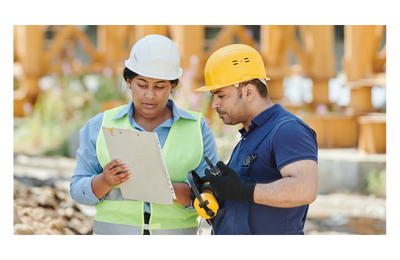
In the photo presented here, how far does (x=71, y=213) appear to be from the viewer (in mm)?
4828

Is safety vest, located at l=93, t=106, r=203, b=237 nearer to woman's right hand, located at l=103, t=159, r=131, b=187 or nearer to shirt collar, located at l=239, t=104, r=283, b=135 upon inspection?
woman's right hand, located at l=103, t=159, r=131, b=187

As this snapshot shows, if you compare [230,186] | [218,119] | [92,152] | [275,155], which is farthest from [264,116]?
[218,119]

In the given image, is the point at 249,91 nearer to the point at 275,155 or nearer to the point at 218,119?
the point at 275,155

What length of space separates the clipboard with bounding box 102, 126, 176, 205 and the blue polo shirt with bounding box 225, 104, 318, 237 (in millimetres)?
329

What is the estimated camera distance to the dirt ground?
14.2 feet

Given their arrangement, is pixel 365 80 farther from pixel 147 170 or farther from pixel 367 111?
pixel 147 170

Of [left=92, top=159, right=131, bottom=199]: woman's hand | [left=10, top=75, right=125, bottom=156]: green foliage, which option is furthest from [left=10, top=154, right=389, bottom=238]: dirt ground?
[left=92, top=159, right=131, bottom=199]: woman's hand

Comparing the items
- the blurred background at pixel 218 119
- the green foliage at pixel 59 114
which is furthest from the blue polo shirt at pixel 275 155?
the green foliage at pixel 59 114

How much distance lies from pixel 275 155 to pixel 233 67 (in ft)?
1.52

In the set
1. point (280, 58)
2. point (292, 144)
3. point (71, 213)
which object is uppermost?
point (280, 58)

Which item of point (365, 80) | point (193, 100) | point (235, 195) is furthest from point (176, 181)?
point (365, 80)

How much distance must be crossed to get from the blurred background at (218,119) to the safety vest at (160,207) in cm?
194

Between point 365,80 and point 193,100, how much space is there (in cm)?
259

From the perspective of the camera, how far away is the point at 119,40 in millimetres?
11180
